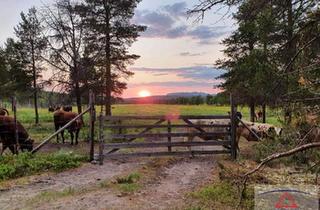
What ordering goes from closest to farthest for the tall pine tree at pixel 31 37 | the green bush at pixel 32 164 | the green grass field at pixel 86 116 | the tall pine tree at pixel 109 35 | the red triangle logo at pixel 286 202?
1. the red triangle logo at pixel 286 202
2. the green bush at pixel 32 164
3. the green grass field at pixel 86 116
4. the tall pine tree at pixel 109 35
5. the tall pine tree at pixel 31 37

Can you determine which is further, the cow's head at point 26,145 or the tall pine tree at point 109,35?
the tall pine tree at point 109,35

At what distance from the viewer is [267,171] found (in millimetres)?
10250

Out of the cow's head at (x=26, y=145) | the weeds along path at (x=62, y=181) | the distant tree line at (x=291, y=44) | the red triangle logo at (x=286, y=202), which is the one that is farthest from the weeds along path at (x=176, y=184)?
the cow's head at (x=26, y=145)

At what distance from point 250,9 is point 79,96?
22162 millimetres

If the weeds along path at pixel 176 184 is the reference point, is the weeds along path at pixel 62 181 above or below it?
above

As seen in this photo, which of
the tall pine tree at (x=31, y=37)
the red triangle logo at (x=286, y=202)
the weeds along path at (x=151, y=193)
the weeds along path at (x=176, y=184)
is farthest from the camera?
the tall pine tree at (x=31, y=37)

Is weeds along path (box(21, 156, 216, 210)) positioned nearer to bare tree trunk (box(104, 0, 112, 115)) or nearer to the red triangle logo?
the red triangle logo

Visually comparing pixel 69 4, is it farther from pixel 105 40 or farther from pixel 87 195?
pixel 87 195

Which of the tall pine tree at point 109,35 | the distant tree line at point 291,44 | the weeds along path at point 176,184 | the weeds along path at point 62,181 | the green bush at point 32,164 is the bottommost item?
the weeds along path at point 176,184

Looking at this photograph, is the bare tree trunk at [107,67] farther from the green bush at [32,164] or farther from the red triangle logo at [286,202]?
the red triangle logo at [286,202]

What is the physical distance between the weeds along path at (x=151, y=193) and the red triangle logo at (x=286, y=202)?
1.95 metres

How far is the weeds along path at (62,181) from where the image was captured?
7.43 meters

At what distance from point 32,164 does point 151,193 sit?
412 centimetres

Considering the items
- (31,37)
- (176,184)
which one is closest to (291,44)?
(176,184)
